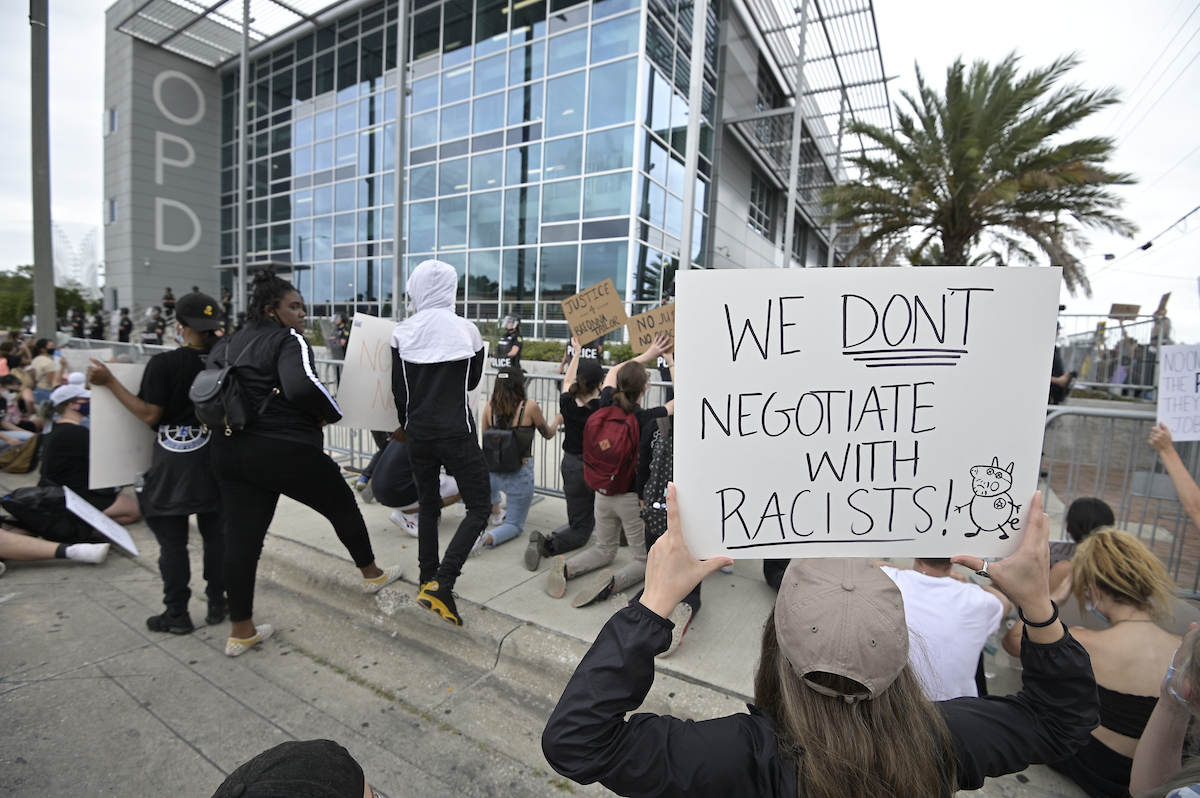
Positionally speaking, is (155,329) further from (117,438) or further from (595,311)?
(595,311)

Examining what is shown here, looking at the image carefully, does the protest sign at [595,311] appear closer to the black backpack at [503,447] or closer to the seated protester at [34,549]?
the black backpack at [503,447]

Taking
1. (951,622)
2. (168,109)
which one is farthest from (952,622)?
(168,109)

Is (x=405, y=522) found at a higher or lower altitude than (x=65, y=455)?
lower

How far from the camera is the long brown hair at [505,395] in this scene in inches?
178

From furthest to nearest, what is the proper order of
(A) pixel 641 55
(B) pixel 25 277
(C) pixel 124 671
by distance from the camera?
(B) pixel 25 277 < (A) pixel 641 55 < (C) pixel 124 671

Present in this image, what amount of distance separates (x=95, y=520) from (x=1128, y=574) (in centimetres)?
628

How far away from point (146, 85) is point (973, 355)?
37029 mm

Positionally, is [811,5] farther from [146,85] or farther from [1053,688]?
A: [146,85]

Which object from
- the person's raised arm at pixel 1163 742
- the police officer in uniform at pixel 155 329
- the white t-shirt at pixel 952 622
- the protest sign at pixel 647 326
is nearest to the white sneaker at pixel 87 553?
the protest sign at pixel 647 326

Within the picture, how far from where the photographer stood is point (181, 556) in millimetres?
3539

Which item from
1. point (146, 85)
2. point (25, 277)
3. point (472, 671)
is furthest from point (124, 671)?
point (25, 277)

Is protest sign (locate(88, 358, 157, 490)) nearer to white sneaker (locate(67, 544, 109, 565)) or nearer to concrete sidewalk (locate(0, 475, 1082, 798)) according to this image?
concrete sidewalk (locate(0, 475, 1082, 798))

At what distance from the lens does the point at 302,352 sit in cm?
305

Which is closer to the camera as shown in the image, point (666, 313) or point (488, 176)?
point (666, 313)
